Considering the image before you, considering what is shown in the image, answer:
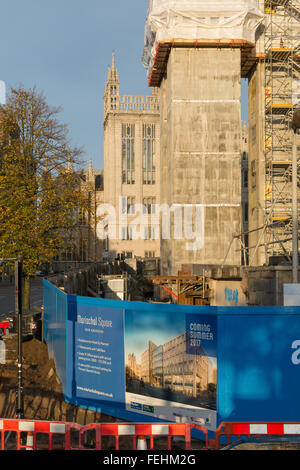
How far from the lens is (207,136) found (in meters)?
40.8

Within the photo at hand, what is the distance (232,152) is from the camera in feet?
135

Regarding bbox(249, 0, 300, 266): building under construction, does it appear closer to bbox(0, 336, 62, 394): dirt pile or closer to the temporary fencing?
bbox(0, 336, 62, 394): dirt pile

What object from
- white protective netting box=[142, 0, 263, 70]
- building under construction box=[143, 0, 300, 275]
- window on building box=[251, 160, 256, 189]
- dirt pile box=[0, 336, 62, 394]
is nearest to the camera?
dirt pile box=[0, 336, 62, 394]

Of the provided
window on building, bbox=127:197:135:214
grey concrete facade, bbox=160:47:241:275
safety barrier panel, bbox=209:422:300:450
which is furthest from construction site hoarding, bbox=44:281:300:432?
window on building, bbox=127:197:135:214

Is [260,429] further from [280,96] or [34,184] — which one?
[280,96]

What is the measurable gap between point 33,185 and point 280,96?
27.6 m

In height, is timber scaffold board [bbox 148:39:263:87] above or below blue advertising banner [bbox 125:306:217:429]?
above

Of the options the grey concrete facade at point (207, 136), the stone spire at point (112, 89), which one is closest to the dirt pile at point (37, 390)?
the grey concrete facade at point (207, 136)

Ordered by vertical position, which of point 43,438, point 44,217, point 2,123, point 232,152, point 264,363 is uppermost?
point 232,152

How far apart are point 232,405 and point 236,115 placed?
119 ft

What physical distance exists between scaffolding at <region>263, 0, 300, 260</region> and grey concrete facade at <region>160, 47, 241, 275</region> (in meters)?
3.02

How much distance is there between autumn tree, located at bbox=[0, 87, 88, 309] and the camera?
77.1 ft

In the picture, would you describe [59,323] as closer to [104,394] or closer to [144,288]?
[104,394]
